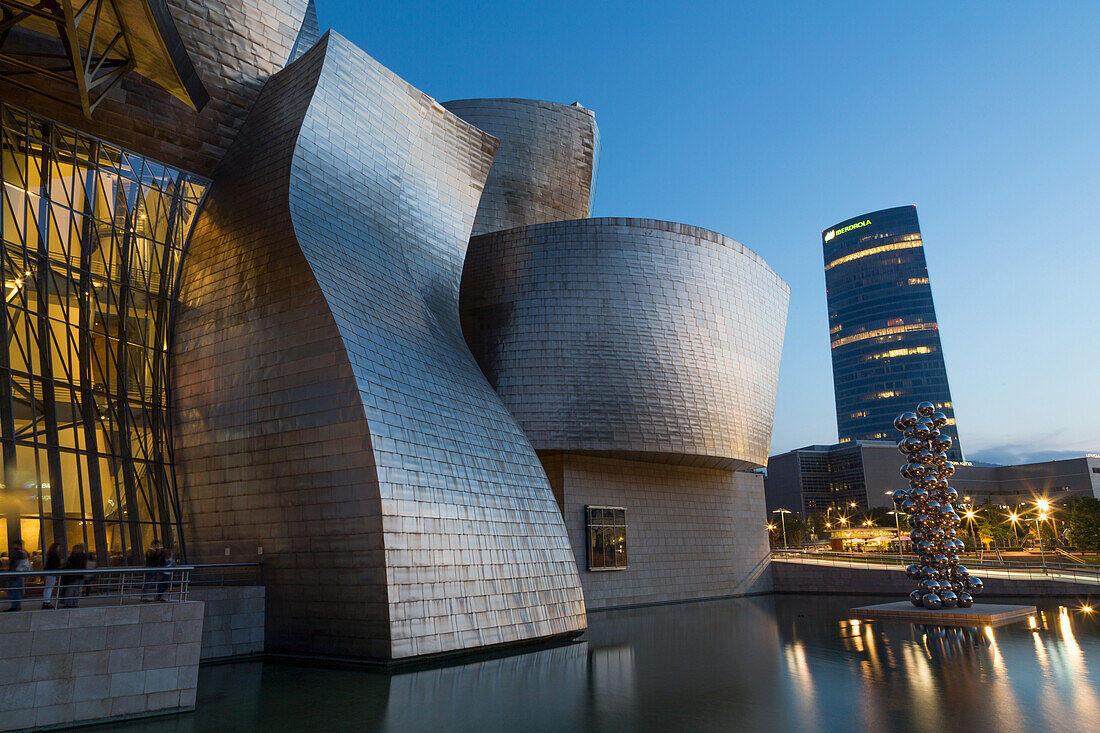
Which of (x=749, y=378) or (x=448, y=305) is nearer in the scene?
(x=448, y=305)

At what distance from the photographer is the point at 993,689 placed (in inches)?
416

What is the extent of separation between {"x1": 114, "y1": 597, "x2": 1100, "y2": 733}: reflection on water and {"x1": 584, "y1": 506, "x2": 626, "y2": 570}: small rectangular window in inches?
348

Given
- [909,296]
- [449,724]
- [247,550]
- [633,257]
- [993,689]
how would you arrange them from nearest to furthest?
[449,724]
[993,689]
[247,550]
[633,257]
[909,296]

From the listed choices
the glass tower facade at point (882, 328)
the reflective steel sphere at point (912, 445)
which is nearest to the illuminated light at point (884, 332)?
the glass tower facade at point (882, 328)

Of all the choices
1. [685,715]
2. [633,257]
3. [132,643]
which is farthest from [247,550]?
[633,257]

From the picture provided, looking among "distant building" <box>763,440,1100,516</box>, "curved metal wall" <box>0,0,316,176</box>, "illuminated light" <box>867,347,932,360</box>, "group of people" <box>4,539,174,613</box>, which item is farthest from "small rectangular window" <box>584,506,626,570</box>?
"illuminated light" <box>867,347,932,360</box>

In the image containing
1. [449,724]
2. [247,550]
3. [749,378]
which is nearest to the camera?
[449,724]

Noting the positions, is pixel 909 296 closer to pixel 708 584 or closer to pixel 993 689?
pixel 708 584

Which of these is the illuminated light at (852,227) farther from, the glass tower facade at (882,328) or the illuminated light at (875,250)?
the illuminated light at (875,250)

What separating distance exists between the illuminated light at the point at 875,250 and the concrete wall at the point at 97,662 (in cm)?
15952

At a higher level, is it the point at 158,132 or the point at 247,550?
the point at 158,132

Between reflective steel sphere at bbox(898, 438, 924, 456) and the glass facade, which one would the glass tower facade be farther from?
the glass facade

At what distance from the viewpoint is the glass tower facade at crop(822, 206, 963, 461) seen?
142 metres

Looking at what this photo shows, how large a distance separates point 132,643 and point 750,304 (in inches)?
999
